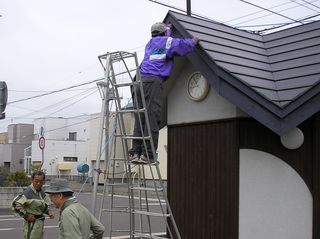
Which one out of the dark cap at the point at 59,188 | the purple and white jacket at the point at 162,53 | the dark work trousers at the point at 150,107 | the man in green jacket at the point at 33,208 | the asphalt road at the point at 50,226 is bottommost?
the asphalt road at the point at 50,226

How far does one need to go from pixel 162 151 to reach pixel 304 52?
88.8 ft

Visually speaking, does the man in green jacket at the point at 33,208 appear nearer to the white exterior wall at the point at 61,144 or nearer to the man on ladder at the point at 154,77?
the man on ladder at the point at 154,77

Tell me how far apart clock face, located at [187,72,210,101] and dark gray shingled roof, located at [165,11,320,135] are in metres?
0.70

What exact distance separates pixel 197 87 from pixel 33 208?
3149 mm

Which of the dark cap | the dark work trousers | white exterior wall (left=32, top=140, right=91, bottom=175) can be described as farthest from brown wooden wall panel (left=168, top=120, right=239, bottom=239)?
white exterior wall (left=32, top=140, right=91, bottom=175)

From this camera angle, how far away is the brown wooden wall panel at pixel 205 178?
7.05m

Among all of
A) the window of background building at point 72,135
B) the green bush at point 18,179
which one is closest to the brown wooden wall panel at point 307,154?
the green bush at point 18,179

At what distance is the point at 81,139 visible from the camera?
6956 cm

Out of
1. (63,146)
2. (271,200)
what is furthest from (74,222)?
(63,146)

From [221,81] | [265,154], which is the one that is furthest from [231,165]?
A: [221,81]

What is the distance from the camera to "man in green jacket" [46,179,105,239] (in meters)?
4.52

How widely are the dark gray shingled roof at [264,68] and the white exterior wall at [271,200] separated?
2.89ft

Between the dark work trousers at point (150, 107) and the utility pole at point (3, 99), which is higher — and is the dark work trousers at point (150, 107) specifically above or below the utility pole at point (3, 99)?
below

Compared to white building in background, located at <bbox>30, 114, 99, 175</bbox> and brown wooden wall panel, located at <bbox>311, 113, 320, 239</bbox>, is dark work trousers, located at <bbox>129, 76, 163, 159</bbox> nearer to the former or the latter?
brown wooden wall panel, located at <bbox>311, 113, 320, 239</bbox>
